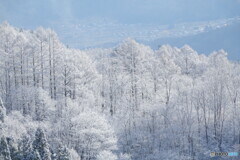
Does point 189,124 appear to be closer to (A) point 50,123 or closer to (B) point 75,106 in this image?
(B) point 75,106

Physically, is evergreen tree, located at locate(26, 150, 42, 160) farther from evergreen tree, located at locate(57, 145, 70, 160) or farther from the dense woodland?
the dense woodland

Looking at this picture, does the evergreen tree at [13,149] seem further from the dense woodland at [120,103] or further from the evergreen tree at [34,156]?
the dense woodland at [120,103]

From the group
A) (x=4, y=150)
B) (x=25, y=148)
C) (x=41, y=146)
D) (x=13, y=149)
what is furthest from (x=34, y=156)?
(x=13, y=149)

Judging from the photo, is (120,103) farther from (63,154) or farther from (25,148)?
(25,148)

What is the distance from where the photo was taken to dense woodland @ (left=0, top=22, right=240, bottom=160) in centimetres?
4300

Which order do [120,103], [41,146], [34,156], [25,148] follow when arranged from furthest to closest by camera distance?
[120,103], [25,148], [41,146], [34,156]

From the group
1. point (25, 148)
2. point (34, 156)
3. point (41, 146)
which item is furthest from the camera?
point (25, 148)

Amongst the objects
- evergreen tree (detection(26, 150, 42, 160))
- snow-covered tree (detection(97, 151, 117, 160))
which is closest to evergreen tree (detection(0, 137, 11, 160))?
evergreen tree (detection(26, 150, 42, 160))

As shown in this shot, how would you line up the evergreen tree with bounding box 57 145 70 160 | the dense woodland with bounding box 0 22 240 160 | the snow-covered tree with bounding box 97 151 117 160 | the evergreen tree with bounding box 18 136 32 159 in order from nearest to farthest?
the evergreen tree with bounding box 18 136 32 159 → the evergreen tree with bounding box 57 145 70 160 → the snow-covered tree with bounding box 97 151 117 160 → the dense woodland with bounding box 0 22 240 160

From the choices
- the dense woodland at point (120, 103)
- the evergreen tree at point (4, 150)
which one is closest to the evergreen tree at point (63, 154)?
the evergreen tree at point (4, 150)

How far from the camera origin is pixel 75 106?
4459cm

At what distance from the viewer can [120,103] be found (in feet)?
175

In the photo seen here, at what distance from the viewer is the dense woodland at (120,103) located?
4300 centimetres

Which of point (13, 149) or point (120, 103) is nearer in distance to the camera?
point (13, 149)
